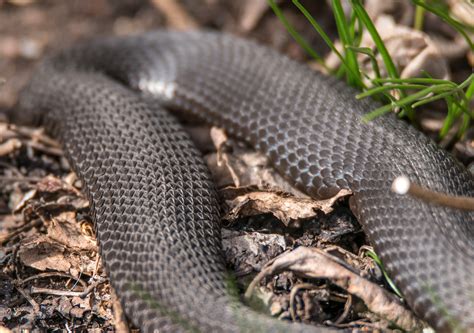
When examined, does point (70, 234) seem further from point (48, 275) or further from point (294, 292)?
point (294, 292)

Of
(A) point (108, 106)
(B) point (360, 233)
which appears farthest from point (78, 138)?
(B) point (360, 233)

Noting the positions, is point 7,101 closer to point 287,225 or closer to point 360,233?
point 287,225

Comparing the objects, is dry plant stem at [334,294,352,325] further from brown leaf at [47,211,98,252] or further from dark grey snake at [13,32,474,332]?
brown leaf at [47,211,98,252]

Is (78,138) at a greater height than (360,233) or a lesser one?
lesser

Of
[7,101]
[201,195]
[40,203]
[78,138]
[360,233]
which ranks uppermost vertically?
[360,233]

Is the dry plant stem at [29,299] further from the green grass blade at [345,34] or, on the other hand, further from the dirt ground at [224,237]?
the green grass blade at [345,34]

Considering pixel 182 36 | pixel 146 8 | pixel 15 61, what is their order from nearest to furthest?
pixel 182 36, pixel 15 61, pixel 146 8

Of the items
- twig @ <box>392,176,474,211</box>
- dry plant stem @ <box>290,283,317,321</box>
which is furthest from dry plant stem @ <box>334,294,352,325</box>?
twig @ <box>392,176,474,211</box>
